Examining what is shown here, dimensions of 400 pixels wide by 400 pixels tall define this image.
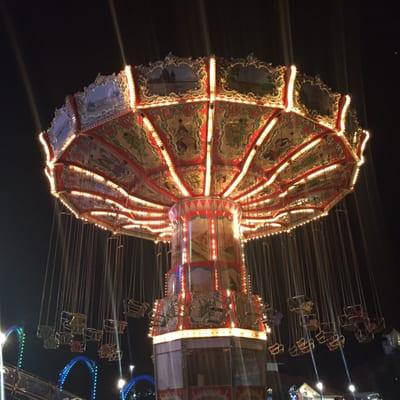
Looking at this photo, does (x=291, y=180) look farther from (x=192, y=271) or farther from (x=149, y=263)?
(x=149, y=263)

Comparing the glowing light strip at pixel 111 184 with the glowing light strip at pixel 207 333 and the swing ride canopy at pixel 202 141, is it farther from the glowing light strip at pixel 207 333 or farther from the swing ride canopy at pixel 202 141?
the glowing light strip at pixel 207 333

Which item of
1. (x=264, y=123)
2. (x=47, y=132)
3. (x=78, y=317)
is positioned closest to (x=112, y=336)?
(x=78, y=317)

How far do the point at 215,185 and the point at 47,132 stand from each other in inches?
208

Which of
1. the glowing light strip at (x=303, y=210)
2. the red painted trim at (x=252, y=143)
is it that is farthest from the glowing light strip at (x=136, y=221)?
the glowing light strip at (x=303, y=210)

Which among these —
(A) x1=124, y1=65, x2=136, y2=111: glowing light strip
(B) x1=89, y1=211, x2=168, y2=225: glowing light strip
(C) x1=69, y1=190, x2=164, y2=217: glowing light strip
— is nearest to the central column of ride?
(C) x1=69, y1=190, x2=164, y2=217: glowing light strip

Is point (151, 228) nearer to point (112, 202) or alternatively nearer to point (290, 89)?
point (112, 202)

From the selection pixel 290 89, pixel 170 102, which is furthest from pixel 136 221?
pixel 290 89

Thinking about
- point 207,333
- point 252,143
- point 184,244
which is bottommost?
point 207,333

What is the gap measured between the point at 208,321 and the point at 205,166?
4472mm

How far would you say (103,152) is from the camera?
43.8 ft

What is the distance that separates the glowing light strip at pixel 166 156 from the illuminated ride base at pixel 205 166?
0.03m

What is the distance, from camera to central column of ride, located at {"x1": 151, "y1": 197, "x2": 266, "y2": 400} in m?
12.2

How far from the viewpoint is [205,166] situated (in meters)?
13.7

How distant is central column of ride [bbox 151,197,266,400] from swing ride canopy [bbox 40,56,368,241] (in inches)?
58.8
